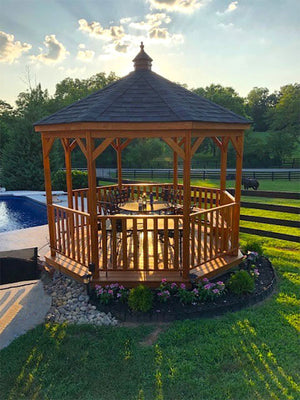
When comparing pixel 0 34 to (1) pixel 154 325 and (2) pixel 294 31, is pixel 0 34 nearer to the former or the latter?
(2) pixel 294 31

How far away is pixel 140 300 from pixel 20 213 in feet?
35.2

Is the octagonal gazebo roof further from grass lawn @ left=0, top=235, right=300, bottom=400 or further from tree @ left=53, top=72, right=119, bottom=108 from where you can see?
tree @ left=53, top=72, right=119, bottom=108

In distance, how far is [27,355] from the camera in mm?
3941

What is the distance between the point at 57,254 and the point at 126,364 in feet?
11.3

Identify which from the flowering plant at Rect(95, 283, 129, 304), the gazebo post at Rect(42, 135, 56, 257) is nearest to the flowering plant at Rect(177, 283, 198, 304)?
the flowering plant at Rect(95, 283, 129, 304)

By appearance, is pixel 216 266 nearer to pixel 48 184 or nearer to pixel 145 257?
pixel 145 257

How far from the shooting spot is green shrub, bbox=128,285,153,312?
463 cm

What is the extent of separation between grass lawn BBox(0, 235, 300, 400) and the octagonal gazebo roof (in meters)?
3.23

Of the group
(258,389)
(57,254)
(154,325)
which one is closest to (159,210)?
(57,254)

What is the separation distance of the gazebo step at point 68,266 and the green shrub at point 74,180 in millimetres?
10527

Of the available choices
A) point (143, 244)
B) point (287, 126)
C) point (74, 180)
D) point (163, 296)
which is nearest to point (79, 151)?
point (74, 180)

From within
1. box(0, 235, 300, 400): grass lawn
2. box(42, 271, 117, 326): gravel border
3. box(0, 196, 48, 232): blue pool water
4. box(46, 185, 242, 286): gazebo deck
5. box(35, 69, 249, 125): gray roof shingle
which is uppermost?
box(35, 69, 249, 125): gray roof shingle

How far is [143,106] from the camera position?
5402mm

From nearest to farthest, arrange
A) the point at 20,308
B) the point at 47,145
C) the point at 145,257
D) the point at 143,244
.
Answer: the point at 20,308 < the point at 145,257 < the point at 143,244 < the point at 47,145
